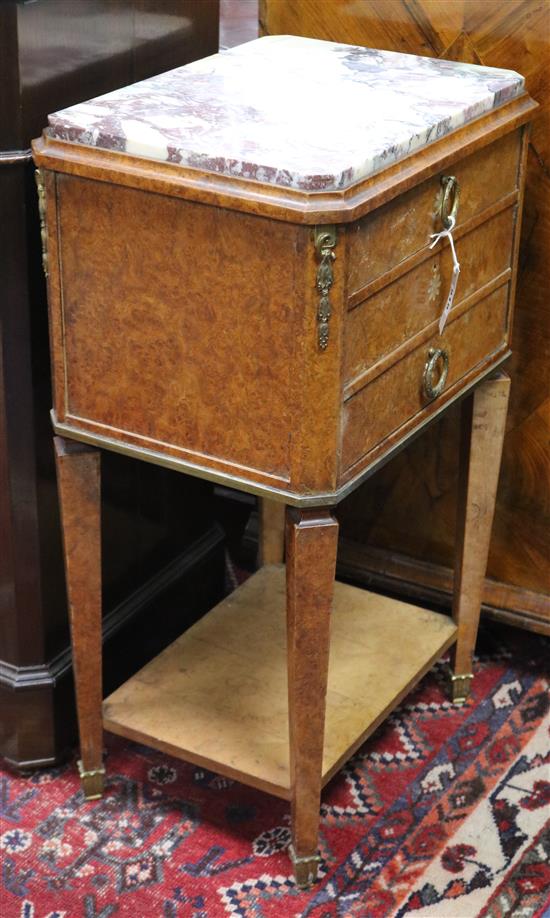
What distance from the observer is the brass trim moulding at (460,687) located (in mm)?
2588

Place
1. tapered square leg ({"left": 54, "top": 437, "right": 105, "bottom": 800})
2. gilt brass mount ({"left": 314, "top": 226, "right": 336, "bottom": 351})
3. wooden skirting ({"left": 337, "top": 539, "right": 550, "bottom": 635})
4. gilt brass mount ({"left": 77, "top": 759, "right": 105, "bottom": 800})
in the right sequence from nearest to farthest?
1. gilt brass mount ({"left": 314, "top": 226, "right": 336, "bottom": 351})
2. tapered square leg ({"left": 54, "top": 437, "right": 105, "bottom": 800})
3. gilt brass mount ({"left": 77, "top": 759, "right": 105, "bottom": 800})
4. wooden skirting ({"left": 337, "top": 539, "right": 550, "bottom": 635})

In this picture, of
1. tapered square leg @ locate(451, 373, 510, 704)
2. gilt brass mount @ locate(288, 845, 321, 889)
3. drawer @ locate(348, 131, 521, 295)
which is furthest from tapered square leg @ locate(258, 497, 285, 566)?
drawer @ locate(348, 131, 521, 295)

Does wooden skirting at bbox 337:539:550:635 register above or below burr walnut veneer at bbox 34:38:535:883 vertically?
below

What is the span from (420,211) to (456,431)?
2.41ft

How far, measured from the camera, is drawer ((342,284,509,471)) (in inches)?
73.0

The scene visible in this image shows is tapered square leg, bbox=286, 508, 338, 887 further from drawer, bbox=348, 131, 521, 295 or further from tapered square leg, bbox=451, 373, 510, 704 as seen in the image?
tapered square leg, bbox=451, 373, 510, 704

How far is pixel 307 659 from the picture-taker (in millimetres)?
1962

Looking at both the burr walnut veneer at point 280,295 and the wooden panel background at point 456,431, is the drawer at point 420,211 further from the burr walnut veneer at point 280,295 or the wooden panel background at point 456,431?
the wooden panel background at point 456,431

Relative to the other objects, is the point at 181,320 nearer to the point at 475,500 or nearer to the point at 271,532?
the point at 475,500

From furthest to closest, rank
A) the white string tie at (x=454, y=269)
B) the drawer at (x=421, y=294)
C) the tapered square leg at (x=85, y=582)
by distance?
the tapered square leg at (x=85, y=582), the white string tie at (x=454, y=269), the drawer at (x=421, y=294)

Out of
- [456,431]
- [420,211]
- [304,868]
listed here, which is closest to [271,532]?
[456,431]

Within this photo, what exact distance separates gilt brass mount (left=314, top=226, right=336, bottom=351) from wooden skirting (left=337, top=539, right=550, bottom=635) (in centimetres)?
102

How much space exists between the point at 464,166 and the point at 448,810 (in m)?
1.10

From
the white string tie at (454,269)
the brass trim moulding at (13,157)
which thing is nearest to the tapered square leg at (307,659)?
the white string tie at (454,269)
